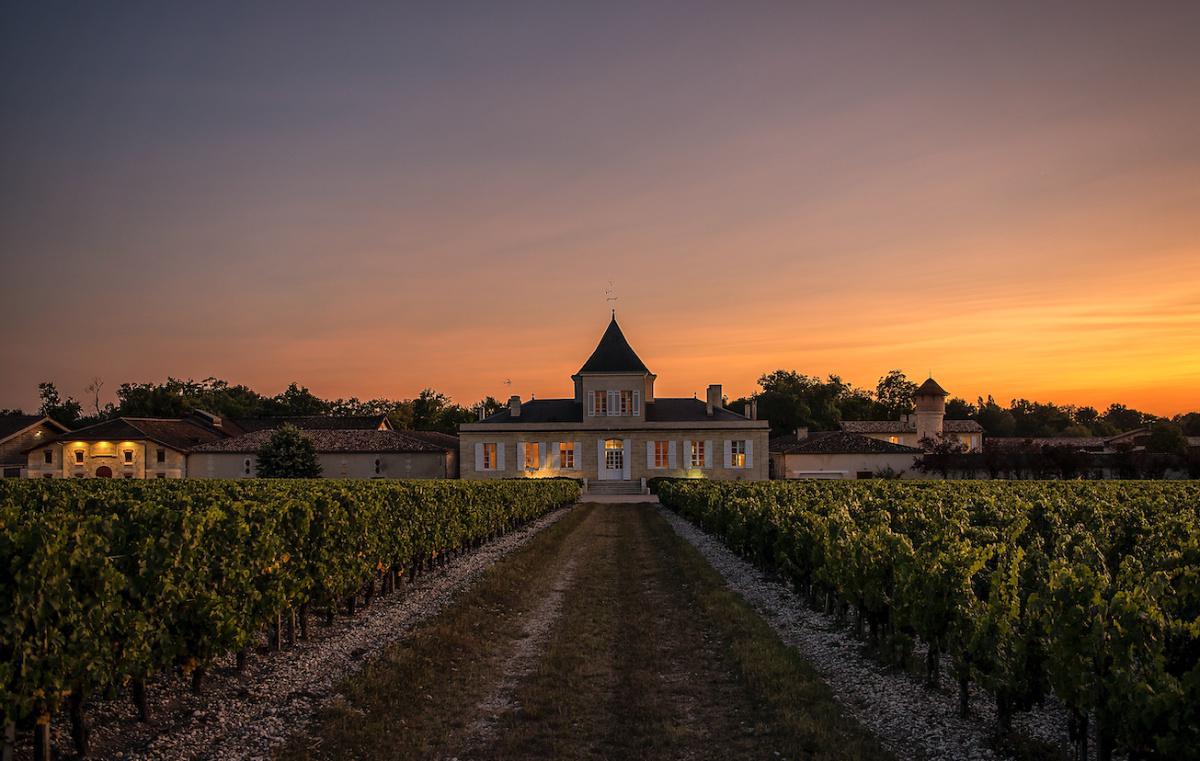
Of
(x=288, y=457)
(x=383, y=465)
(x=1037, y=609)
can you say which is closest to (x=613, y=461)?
(x=383, y=465)

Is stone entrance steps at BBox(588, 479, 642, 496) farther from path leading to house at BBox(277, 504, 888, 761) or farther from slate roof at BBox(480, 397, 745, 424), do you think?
path leading to house at BBox(277, 504, 888, 761)

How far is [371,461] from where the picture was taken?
50.9m

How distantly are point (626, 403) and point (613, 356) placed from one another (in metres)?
3.25

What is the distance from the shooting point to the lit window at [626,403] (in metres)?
51.2

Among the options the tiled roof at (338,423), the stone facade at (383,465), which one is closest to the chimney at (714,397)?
the stone facade at (383,465)

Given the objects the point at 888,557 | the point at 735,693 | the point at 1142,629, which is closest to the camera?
the point at 1142,629

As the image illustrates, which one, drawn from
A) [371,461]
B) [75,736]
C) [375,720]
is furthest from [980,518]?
[371,461]

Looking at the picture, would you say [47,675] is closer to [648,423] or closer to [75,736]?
[75,736]

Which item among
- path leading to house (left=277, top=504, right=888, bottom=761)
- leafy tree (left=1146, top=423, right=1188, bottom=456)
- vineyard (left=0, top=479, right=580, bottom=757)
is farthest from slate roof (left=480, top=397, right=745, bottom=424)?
vineyard (left=0, top=479, right=580, bottom=757)

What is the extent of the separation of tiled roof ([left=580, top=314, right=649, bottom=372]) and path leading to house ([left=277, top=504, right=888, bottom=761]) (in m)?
37.9

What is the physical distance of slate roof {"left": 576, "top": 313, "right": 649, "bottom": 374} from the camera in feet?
170

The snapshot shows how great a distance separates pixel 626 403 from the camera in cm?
5134

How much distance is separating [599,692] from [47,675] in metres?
4.76

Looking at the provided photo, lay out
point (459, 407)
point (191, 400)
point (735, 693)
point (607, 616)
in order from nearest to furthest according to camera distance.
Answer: point (735, 693), point (607, 616), point (191, 400), point (459, 407)
